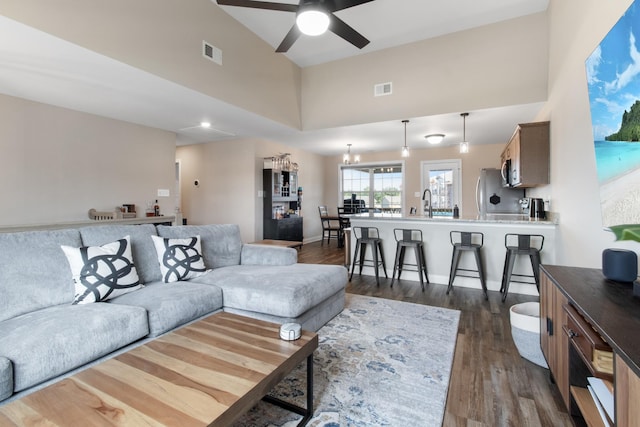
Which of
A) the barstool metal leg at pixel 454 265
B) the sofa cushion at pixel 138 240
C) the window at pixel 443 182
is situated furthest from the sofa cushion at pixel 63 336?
the window at pixel 443 182

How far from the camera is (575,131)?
262 cm

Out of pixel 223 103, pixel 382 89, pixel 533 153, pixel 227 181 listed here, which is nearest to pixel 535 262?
pixel 533 153

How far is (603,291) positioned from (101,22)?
A: 419 cm

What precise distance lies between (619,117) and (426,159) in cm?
616

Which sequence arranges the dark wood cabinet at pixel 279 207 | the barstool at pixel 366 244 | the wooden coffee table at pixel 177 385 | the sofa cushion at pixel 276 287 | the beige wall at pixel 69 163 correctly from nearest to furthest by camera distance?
1. the wooden coffee table at pixel 177 385
2. the sofa cushion at pixel 276 287
3. the beige wall at pixel 69 163
4. the barstool at pixel 366 244
5. the dark wood cabinet at pixel 279 207

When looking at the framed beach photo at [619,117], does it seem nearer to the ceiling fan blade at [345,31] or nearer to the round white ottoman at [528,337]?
the round white ottoman at [528,337]

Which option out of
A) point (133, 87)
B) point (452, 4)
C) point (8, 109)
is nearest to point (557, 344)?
point (452, 4)

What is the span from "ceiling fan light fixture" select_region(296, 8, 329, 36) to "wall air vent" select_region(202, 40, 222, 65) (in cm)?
180

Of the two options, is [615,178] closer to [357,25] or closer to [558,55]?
[558,55]

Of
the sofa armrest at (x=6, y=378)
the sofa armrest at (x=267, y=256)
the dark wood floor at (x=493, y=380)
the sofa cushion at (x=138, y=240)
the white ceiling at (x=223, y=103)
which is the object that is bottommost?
the dark wood floor at (x=493, y=380)

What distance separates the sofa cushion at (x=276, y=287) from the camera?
2281 mm

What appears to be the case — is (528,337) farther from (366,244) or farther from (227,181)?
(227,181)

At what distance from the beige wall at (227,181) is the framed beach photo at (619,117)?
5468mm

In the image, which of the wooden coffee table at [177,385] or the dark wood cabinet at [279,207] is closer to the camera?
the wooden coffee table at [177,385]
